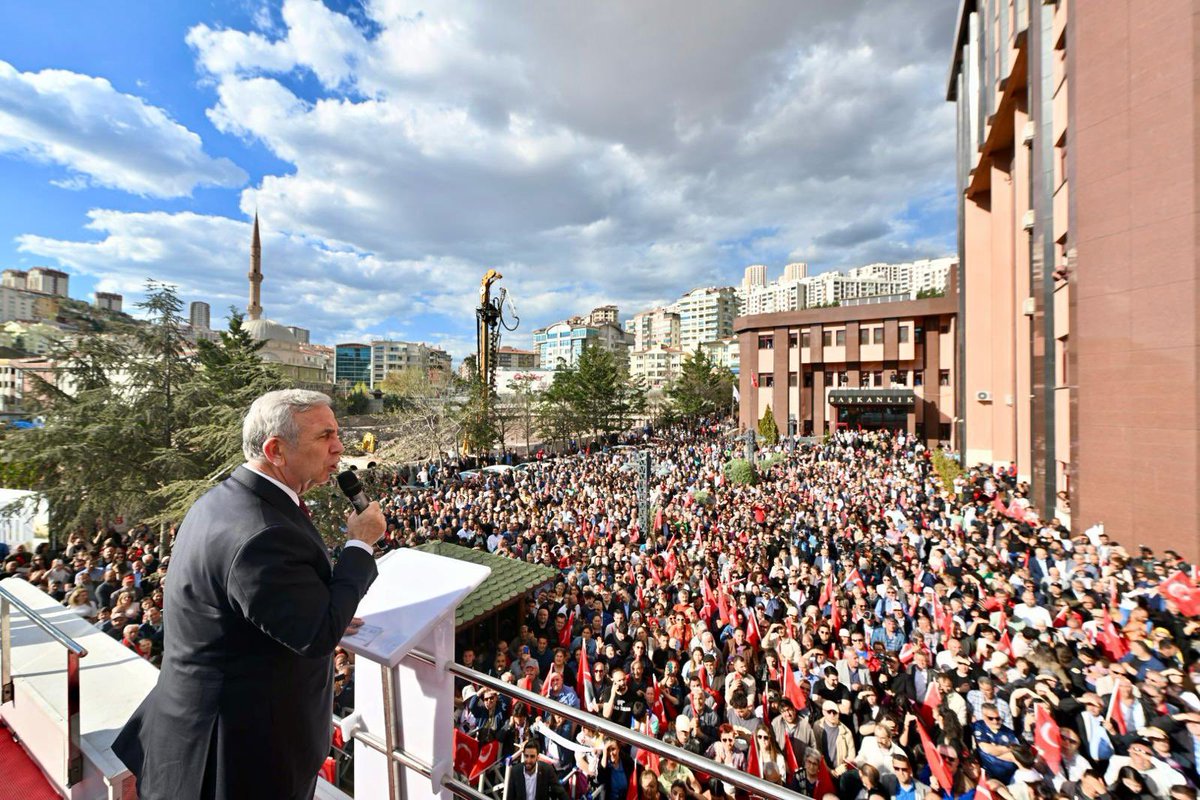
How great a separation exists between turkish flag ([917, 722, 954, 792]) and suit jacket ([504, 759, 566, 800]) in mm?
3123

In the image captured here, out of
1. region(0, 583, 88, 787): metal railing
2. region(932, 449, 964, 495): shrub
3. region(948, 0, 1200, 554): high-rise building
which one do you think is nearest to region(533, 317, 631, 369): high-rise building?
region(932, 449, 964, 495): shrub

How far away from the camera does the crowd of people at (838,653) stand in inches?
167

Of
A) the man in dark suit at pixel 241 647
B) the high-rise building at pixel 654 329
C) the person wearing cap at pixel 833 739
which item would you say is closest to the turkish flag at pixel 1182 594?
the person wearing cap at pixel 833 739

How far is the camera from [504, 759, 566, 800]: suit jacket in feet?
14.5

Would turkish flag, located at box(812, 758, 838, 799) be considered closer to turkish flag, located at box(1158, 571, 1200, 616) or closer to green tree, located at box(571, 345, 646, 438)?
turkish flag, located at box(1158, 571, 1200, 616)

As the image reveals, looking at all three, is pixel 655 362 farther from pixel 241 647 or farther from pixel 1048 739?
pixel 241 647

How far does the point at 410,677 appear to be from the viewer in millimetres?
1943

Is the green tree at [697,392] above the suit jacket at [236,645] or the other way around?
above

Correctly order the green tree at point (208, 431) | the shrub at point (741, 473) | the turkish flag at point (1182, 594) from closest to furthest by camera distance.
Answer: the turkish flag at point (1182, 594)
the green tree at point (208, 431)
the shrub at point (741, 473)

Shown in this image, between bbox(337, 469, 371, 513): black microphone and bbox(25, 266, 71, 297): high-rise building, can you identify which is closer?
bbox(337, 469, 371, 513): black microphone

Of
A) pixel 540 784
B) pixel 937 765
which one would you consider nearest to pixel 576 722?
pixel 540 784

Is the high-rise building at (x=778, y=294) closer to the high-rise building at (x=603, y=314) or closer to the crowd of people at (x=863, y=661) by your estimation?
the high-rise building at (x=603, y=314)

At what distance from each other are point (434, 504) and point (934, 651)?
46.9ft

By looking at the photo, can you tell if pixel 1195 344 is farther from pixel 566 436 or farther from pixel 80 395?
pixel 566 436
